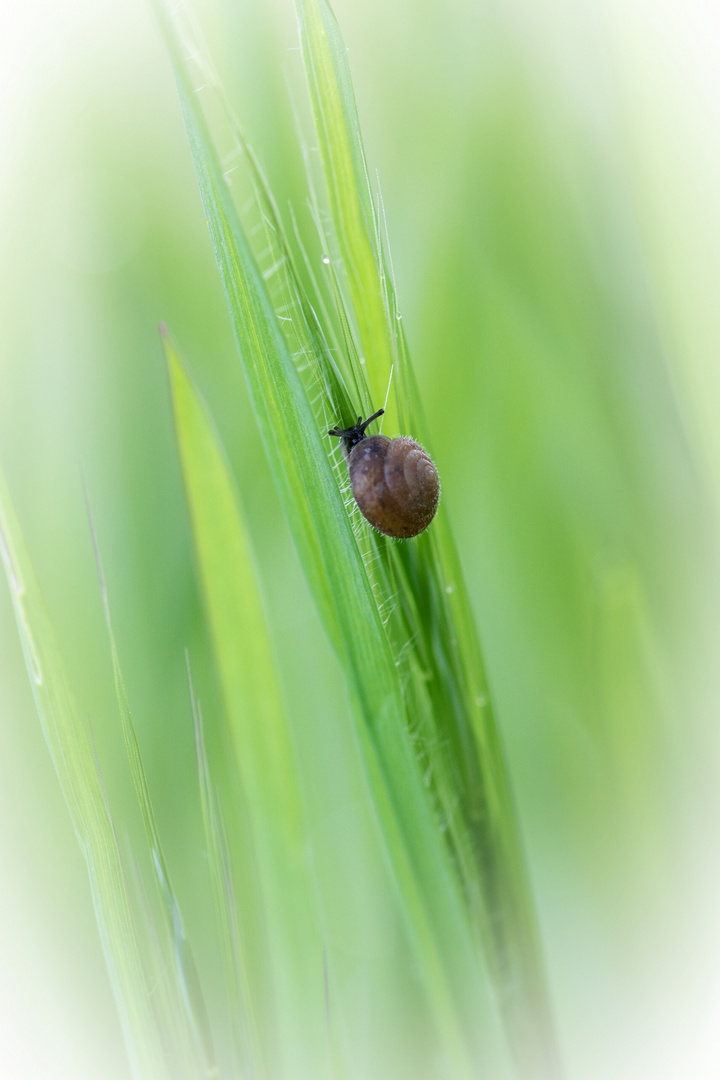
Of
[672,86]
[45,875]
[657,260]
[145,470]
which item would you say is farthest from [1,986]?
[672,86]

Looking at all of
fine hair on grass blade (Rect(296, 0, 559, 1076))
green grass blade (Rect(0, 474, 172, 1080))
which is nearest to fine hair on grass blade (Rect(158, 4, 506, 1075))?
fine hair on grass blade (Rect(296, 0, 559, 1076))

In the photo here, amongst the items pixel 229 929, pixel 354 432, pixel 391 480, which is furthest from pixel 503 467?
pixel 229 929

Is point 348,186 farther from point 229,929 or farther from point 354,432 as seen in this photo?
point 229,929

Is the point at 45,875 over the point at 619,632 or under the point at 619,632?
under

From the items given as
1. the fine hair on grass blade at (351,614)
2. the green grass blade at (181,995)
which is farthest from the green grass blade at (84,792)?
the fine hair on grass blade at (351,614)

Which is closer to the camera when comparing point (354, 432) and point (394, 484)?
point (354, 432)

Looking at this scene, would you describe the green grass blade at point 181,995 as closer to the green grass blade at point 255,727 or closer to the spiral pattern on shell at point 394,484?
the green grass blade at point 255,727

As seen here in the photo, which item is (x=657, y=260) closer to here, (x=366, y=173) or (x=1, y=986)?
(x=366, y=173)
